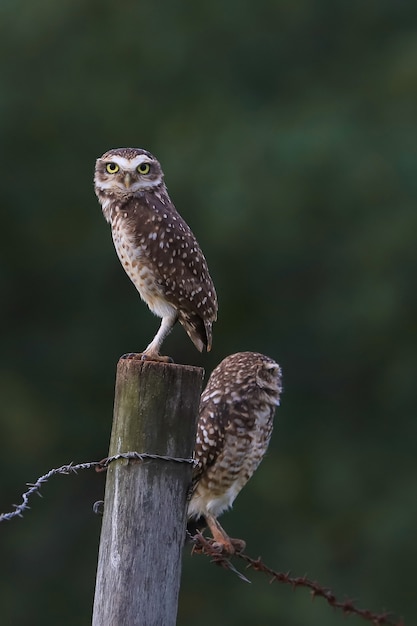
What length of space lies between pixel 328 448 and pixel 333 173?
2.51 metres

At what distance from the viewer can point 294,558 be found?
12.0 m

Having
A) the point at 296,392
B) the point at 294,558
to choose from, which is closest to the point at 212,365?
the point at 296,392

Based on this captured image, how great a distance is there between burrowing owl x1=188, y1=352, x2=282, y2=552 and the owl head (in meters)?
0.98

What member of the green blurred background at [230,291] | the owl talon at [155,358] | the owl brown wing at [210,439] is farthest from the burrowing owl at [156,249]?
the green blurred background at [230,291]

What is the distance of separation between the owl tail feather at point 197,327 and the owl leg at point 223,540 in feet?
2.67

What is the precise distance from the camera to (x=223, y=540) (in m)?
5.11

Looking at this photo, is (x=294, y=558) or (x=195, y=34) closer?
(x=294, y=558)

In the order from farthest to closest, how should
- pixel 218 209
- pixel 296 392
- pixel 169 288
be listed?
pixel 296 392
pixel 218 209
pixel 169 288

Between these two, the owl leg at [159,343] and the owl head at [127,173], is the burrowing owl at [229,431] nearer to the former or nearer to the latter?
the owl leg at [159,343]

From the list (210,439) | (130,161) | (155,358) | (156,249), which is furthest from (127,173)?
(210,439)

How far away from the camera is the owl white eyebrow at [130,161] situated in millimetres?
4719

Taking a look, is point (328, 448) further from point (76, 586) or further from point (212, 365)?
point (76, 586)

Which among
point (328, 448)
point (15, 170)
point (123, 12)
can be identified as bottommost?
point (328, 448)

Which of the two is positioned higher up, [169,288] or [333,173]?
[333,173]
